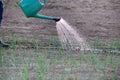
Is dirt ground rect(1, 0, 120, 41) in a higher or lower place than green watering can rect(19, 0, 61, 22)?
lower

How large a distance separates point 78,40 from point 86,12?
1.83 metres

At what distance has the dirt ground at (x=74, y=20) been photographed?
696 cm

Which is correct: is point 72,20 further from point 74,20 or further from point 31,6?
point 31,6

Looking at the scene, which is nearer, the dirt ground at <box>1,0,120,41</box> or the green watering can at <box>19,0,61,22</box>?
the green watering can at <box>19,0,61,22</box>

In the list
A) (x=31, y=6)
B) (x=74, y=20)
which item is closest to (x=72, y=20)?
(x=74, y=20)

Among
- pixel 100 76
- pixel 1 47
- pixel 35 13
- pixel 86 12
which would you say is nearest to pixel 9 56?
pixel 1 47

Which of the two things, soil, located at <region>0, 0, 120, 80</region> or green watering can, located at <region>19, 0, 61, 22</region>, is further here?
soil, located at <region>0, 0, 120, 80</region>

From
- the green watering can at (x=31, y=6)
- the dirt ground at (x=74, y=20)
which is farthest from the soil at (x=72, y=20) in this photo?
the green watering can at (x=31, y=6)

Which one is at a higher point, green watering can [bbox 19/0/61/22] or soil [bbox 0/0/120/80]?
green watering can [bbox 19/0/61/22]

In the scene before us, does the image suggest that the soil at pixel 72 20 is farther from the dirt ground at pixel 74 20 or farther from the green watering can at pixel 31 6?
A: the green watering can at pixel 31 6

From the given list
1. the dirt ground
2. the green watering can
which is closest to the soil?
the dirt ground

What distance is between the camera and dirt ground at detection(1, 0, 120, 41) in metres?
6.96

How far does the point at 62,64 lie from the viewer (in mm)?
5293

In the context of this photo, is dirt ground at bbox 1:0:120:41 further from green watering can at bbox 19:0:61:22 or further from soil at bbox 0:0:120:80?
green watering can at bbox 19:0:61:22
